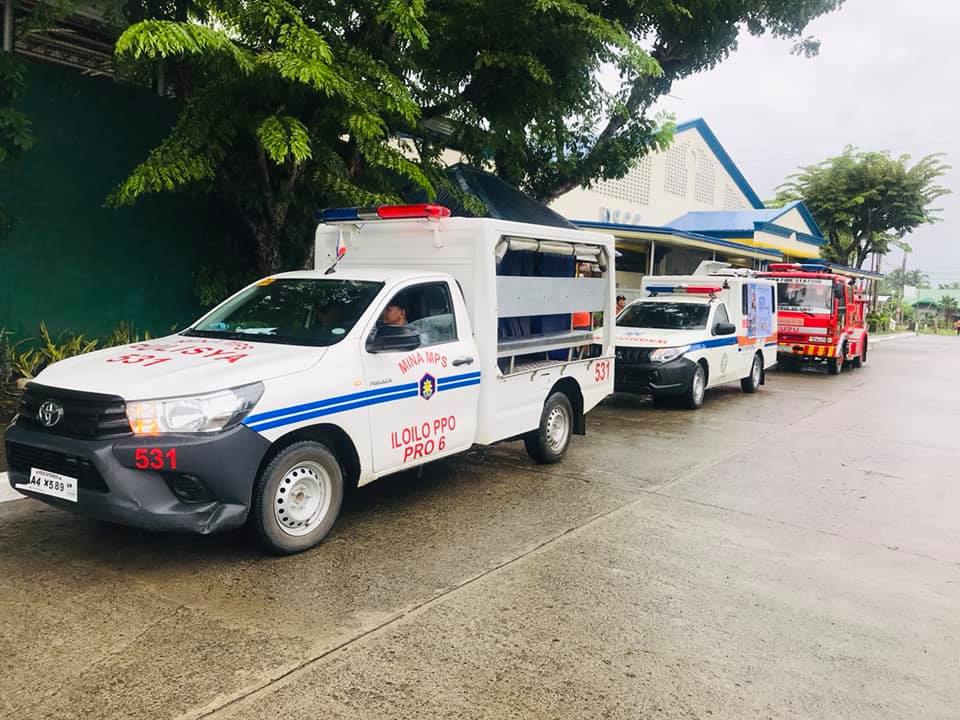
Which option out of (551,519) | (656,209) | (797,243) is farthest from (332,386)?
(797,243)

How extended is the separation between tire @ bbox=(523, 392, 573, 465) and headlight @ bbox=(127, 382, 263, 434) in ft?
11.8

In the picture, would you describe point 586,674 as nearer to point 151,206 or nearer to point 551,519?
point 551,519

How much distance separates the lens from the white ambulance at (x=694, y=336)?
1209cm

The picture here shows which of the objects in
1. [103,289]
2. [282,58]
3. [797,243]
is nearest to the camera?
[282,58]

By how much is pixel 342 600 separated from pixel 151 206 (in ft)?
26.5

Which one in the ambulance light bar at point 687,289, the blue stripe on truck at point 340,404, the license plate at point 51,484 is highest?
the ambulance light bar at point 687,289

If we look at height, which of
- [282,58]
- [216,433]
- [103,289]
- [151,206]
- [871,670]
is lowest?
[871,670]

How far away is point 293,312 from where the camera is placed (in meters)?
6.00

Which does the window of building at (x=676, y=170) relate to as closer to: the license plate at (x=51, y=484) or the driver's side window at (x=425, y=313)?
the driver's side window at (x=425, y=313)

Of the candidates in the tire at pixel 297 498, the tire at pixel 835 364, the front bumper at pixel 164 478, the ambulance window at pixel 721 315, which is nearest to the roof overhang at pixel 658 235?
the tire at pixel 835 364

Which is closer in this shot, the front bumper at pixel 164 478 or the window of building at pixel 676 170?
the front bumper at pixel 164 478

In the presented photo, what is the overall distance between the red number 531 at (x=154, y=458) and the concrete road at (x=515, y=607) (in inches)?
28.7

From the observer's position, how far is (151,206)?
35.5ft

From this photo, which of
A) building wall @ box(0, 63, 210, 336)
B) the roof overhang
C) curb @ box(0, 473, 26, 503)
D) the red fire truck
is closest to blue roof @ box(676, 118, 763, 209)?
the roof overhang
